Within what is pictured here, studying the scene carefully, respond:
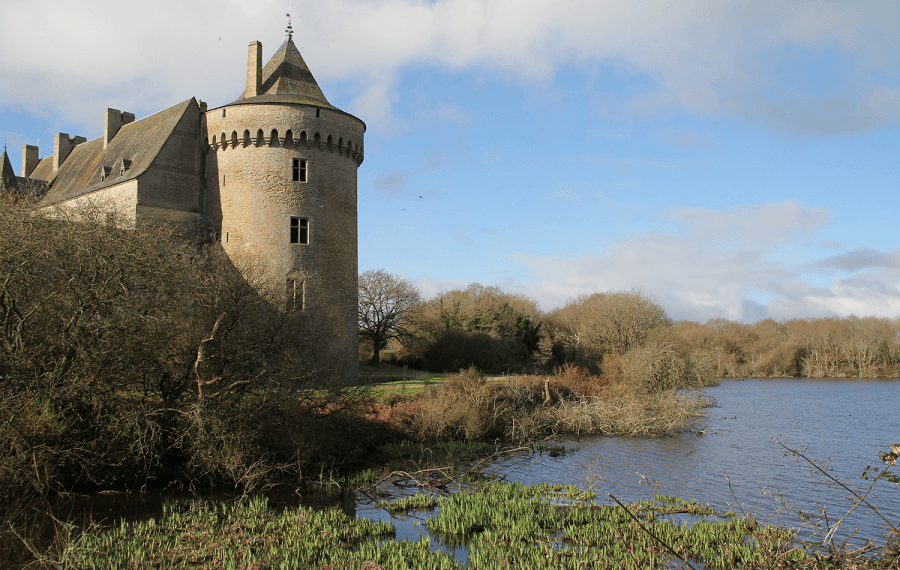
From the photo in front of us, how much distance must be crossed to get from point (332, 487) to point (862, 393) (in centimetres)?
3736

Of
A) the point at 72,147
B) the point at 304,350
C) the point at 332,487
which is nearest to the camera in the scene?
the point at 332,487

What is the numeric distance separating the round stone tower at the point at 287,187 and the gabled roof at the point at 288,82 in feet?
0.19

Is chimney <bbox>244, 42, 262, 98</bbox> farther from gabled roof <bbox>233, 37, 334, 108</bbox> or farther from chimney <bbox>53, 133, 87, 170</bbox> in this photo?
chimney <bbox>53, 133, 87, 170</bbox>

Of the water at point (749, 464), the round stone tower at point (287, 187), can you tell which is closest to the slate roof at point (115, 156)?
the round stone tower at point (287, 187)

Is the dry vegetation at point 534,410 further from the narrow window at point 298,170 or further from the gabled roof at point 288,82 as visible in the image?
the gabled roof at point 288,82

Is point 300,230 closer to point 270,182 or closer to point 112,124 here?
point 270,182

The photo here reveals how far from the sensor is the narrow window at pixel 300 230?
2583cm

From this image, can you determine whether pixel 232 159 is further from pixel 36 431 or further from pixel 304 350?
pixel 36 431

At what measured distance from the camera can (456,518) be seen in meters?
10.5

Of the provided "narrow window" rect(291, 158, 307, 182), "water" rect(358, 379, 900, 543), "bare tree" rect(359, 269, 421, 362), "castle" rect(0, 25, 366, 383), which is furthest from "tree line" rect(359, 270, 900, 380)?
"narrow window" rect(291, 158, 307, 182)

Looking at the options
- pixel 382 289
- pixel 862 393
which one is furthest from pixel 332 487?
pixel 862 393

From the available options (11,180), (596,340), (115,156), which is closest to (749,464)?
(596,340)

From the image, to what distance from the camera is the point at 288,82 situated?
88.6 ft

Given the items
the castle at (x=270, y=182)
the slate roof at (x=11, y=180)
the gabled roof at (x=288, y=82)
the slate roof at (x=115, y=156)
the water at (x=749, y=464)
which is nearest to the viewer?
the water at (x=749, y=464)
